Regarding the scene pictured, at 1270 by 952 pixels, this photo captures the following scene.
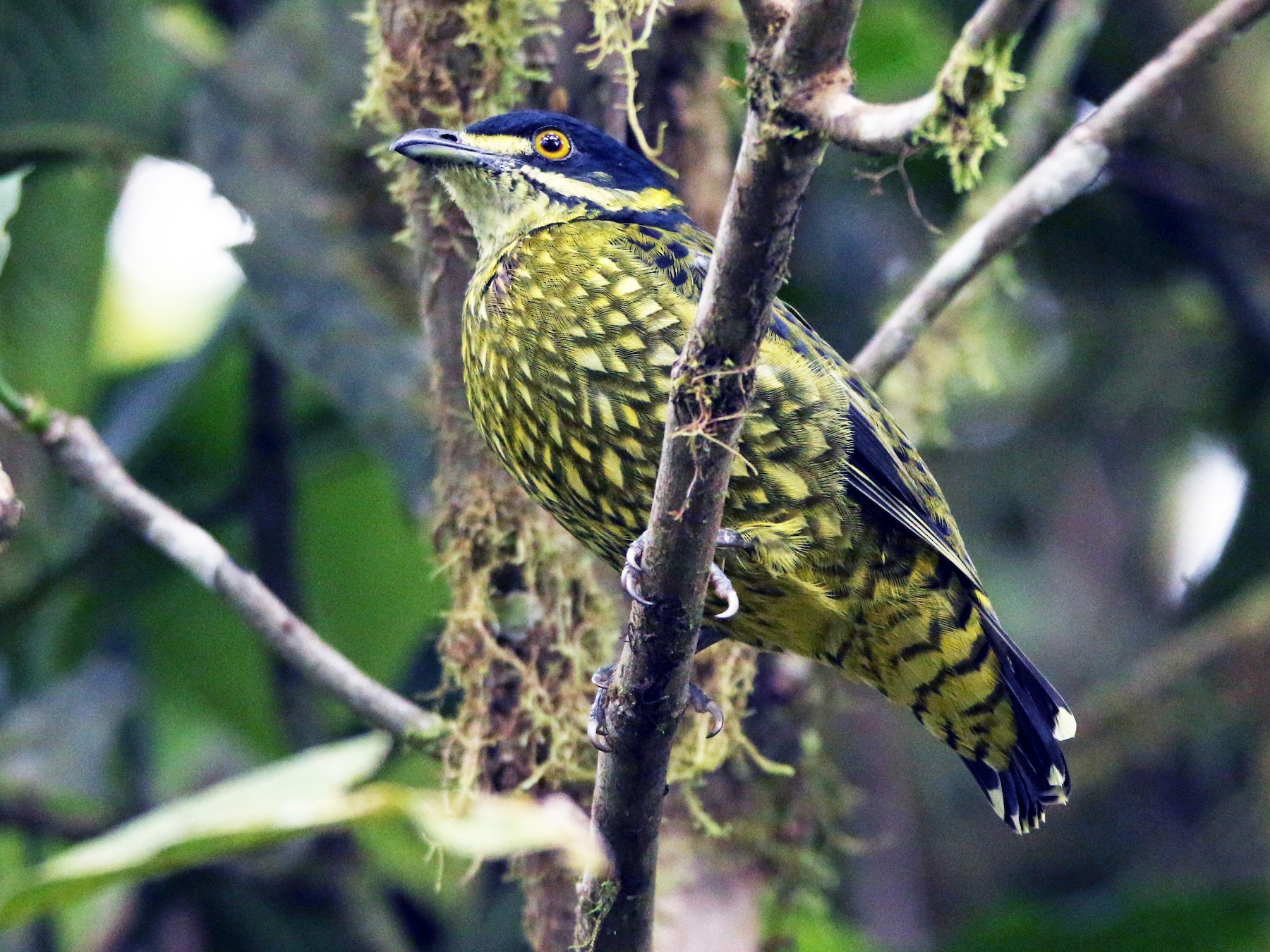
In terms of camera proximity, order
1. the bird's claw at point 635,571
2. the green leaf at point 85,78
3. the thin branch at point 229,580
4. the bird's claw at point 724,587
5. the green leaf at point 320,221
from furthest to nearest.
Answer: the green leaf at point 85,78
the green leaf at point 320,221
the thin branch at point 229,580
the bird's claw at point 724,587
the bird's claw at point 635,571

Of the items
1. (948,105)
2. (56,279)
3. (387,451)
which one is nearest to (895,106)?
(948,105)

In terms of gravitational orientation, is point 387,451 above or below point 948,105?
above

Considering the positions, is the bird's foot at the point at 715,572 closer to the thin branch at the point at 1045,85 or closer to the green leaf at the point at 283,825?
the green leaf at the point at 283,825

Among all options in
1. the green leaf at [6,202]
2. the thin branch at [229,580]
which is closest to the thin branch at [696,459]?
the thin branch at [229,580]

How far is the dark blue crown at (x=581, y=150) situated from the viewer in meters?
3.49

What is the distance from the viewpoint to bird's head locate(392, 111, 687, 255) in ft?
11.4

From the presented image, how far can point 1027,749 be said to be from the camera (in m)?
3.46

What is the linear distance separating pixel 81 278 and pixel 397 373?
1356mm

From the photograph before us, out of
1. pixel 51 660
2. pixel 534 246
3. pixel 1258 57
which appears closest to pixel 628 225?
pixel 534 246

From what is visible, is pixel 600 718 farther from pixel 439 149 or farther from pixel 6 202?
pixel 6 202

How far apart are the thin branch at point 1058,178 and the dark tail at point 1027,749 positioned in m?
0.82

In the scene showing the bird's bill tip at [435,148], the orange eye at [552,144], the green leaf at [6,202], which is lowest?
the green leaf at [6,202]

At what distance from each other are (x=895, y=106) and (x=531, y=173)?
1.69 m

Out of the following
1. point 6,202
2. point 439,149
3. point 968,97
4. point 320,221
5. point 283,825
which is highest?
point 320,221
